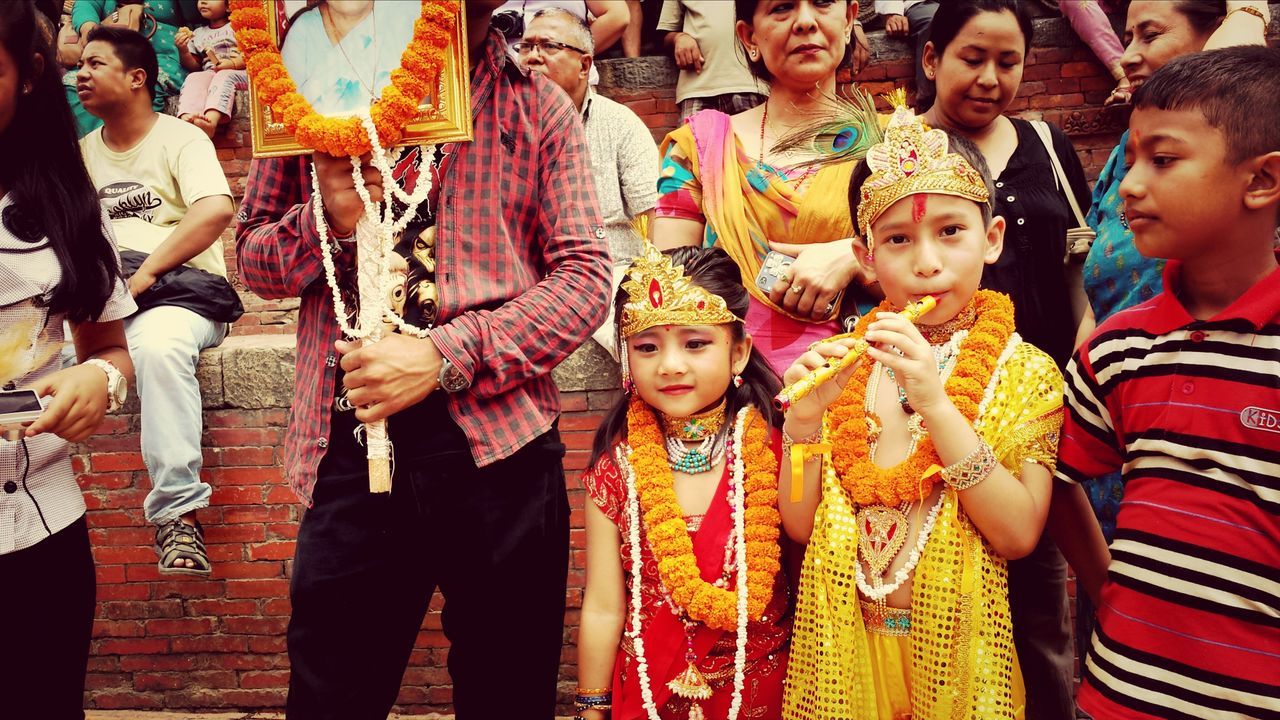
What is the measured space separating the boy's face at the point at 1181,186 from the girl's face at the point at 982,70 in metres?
0.99

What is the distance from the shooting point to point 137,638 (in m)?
3.79

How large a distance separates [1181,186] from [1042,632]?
3.41ft

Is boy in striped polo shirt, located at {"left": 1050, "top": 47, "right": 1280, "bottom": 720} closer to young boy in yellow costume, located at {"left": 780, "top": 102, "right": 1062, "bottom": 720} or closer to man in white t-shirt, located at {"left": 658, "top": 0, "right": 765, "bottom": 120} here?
young boy in yellow costume, located at {"left": 780, "top": 102, "right": 1062, "bottom": 720}

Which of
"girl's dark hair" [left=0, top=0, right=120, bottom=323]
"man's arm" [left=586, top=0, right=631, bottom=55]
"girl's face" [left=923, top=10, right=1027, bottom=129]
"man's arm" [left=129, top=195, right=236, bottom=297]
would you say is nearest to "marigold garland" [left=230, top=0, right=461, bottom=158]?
"girl's dark hair" [left=0, top=0, right=120, bottom=323]

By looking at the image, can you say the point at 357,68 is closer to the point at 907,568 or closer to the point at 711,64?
the point at 907,568

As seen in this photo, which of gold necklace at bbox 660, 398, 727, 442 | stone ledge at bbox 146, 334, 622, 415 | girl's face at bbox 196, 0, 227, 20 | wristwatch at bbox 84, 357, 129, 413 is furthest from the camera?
girl's face at bbox 196, 0, 227, 20

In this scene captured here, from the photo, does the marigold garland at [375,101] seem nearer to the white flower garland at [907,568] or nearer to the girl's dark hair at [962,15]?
the white flower garland at [907,568]

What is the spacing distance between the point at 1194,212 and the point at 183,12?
6364 millimetres

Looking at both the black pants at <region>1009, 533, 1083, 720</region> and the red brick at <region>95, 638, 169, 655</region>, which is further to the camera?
the red brick at <region>95, 638, 169, 655</region>

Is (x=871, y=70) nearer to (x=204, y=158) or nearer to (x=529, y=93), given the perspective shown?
(x=204, y=158)

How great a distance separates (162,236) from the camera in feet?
13.1

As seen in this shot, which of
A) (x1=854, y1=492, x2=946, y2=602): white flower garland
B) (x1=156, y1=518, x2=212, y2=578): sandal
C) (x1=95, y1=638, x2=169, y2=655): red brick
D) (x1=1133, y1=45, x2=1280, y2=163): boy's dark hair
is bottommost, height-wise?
(x1=95, y1=638, x2=169, y2=655): red brick

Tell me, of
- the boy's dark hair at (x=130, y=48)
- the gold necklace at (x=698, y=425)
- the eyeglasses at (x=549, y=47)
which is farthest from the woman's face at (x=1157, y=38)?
the boy's dark hair at (x=130, y=48)

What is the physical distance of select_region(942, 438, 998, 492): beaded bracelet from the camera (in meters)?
1.66
